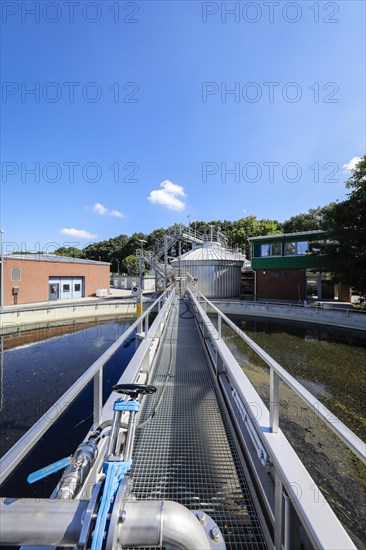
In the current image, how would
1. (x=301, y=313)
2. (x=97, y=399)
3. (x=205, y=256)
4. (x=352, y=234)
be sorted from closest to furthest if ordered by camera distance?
(x=97, y=399), (x=352, y=234), (x=301, y=313), (x=205, y=256)

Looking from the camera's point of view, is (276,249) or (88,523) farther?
(276,249)

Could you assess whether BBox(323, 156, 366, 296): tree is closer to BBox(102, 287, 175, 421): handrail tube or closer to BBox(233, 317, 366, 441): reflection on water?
BBox(233, 317, 366, 441): reflection on water

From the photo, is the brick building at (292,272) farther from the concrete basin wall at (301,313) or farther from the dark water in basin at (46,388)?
the dark water in basin at (46,388)

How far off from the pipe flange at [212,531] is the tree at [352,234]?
50.8ft

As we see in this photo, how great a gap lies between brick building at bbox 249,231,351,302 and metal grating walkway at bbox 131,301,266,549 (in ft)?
58.9

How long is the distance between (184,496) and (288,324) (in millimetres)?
15568

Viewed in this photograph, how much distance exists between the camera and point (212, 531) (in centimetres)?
123

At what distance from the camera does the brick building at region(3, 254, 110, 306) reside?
18.2 meters

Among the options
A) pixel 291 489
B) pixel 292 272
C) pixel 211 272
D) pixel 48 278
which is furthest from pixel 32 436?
pixel 48 278

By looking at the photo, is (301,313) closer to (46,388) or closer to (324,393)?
(324,393)

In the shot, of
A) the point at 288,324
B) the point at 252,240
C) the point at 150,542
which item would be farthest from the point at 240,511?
the point at 252,240

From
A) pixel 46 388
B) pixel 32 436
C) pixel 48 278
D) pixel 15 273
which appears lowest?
pixel 46 388

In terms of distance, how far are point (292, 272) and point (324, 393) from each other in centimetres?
1446

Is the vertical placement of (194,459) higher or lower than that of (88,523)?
lower
